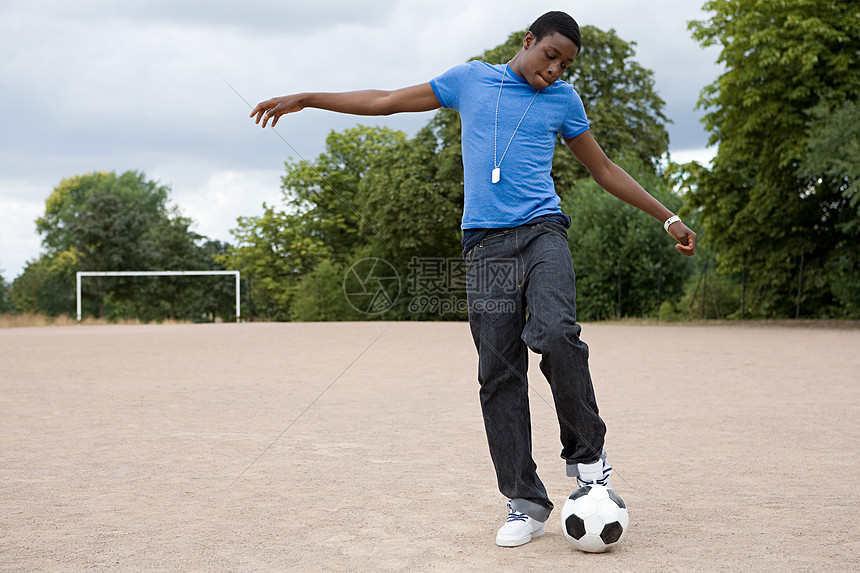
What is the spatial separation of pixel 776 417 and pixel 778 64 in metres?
18.7

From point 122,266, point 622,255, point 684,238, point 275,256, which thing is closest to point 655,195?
point 622,255

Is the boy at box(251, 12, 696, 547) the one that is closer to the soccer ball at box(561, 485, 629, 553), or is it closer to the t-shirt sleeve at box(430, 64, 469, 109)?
→ the t-shirt sleeve at box(430, 64, 469, 109)

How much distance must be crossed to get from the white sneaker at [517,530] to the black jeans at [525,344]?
36 mm

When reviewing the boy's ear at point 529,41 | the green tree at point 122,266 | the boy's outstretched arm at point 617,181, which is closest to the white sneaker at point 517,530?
the boy's outstretched arm at point 617,181

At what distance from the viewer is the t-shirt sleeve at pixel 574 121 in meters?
3.96

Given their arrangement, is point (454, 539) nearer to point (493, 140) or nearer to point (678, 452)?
point (493, 140)

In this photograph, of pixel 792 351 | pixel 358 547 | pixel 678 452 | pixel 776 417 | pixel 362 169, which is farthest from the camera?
pixel 362 169

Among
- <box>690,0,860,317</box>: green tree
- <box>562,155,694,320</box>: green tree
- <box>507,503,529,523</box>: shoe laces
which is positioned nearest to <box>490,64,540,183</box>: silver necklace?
<box>507,503,529,523</box>: shoe laces

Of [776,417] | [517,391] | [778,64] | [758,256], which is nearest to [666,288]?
[758,256]

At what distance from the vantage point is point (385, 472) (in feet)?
17.8

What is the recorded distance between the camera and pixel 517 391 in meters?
3.92

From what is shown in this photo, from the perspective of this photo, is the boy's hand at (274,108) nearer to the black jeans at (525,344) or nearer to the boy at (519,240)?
the boy at (519,240)

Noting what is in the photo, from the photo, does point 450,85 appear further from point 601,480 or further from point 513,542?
point 513,542

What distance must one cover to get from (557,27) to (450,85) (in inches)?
22.6
